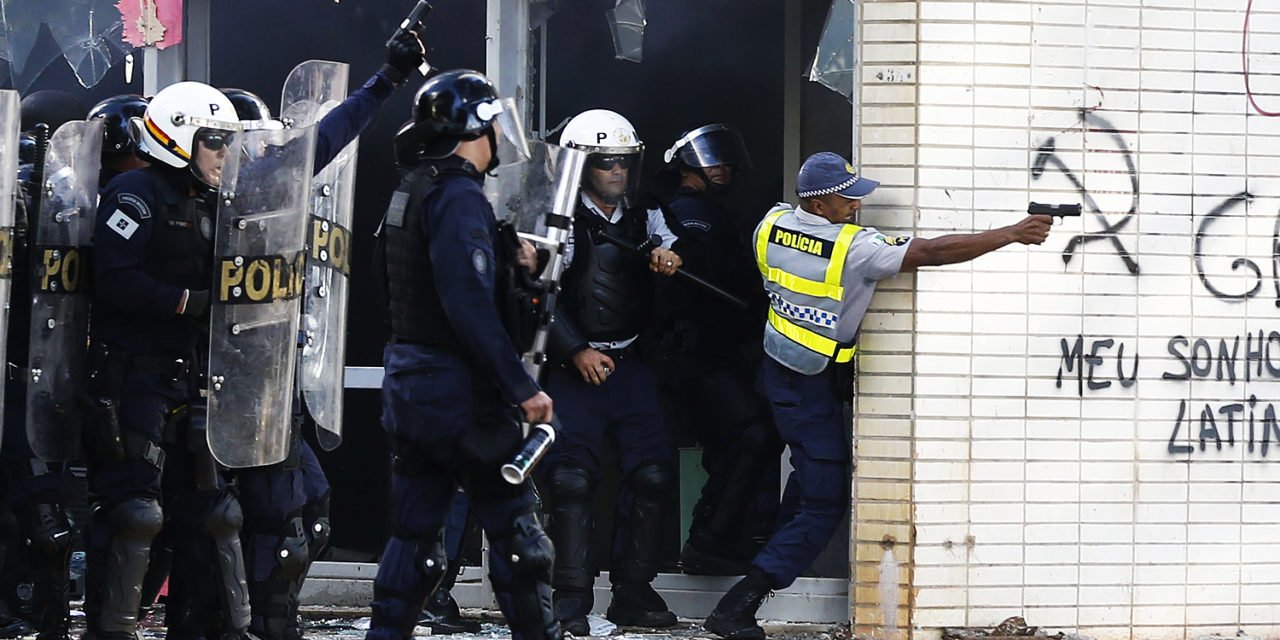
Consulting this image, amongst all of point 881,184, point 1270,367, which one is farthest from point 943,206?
point 1270,367

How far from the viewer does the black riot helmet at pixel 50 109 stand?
803 centimetres

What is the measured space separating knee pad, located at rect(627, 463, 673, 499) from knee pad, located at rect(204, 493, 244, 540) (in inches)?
70.4

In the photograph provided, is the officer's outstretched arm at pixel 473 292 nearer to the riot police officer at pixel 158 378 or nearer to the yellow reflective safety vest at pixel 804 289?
the riot police officer at pixel 158 378

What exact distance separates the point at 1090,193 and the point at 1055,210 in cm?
41

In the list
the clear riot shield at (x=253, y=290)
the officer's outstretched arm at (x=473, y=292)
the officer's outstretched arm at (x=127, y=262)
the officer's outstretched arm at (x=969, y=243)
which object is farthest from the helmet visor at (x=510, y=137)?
the officer's outstretched arm at (x=969, y=243)

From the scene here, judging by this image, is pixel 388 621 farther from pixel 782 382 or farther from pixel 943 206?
pixel 943 206

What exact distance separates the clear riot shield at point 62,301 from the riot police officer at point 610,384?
1826 mm

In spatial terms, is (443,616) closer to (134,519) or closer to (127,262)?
(134,519)

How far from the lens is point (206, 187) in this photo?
614 cm

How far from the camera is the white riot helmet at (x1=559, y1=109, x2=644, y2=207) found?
23.9 ft

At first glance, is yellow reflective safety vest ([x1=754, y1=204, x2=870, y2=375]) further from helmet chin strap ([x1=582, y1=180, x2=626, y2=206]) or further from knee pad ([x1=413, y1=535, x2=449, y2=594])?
knee pad ([x1=413, y1=535, x2=449, y2=594])

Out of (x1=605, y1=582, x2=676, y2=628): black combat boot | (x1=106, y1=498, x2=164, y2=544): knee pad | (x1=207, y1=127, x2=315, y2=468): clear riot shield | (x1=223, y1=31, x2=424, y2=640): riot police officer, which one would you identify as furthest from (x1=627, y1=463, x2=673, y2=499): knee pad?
(x1=106, y1=498, x2=164, y2=544): knee pad

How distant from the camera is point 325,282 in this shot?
665cm

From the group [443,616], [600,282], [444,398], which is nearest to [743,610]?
[443,616]
